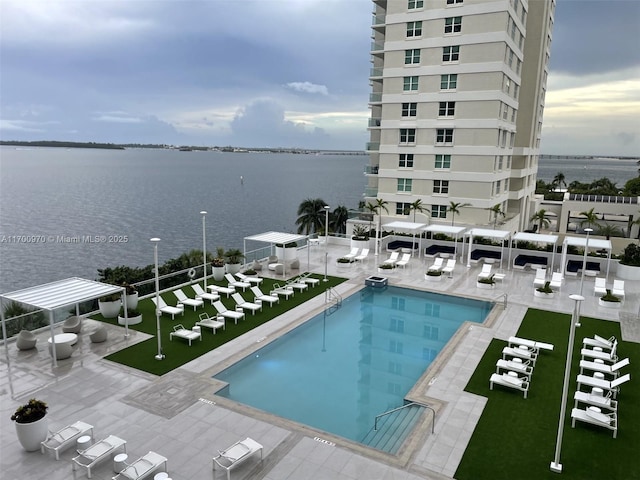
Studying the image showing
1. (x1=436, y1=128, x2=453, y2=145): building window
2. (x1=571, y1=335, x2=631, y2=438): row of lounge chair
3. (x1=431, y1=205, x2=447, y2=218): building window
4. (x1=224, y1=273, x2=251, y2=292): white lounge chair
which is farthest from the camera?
(x1=431, y1=205, x2=447, y2=218): building window

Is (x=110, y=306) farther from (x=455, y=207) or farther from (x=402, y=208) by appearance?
(x=402, y=208)

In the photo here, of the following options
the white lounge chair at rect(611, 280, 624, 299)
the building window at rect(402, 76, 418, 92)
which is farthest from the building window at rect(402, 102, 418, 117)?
the white lounge chair at rect(611, 280, 624, 299)

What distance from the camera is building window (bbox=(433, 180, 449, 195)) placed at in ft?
125

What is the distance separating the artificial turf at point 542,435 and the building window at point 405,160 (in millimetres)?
25484

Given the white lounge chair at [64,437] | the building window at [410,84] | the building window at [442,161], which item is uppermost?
the building window at [410,84]

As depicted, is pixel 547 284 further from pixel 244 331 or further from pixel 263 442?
pixel 263 442

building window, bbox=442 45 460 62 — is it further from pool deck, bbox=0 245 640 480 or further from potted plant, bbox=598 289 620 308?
pool deck, bbox=0 245 640 480

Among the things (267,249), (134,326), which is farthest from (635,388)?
(267,249)

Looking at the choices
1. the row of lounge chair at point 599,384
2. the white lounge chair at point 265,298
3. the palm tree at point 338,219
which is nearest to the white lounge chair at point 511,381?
the row of lounge chair at point 599,384

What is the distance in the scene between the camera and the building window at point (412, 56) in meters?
37.5

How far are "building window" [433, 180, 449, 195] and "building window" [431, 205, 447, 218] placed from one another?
3.83 ft

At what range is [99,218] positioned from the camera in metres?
80.4

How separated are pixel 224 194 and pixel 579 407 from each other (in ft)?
391

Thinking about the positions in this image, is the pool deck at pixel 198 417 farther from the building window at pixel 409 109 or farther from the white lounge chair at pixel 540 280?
the building window at pixel 409 109
